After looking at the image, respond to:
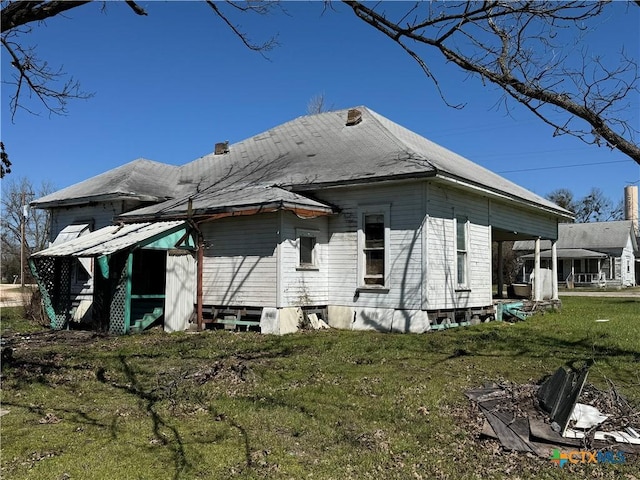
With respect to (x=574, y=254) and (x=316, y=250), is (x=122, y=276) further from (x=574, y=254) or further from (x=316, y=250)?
(x=574, y=254)

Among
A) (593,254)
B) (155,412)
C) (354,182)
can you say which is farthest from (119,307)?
(593,254)

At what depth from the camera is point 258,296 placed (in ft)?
44.0

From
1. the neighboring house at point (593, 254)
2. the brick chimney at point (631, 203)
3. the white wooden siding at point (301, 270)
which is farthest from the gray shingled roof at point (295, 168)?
the brick chimney at point (631, 203)

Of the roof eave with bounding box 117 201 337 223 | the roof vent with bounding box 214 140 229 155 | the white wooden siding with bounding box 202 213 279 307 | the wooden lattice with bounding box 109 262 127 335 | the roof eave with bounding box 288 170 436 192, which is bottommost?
the wooden lattice with bounding box 109 262 127 335

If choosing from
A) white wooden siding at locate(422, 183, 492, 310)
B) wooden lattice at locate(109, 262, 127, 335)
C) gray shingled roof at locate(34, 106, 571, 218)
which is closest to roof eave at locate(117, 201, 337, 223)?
gray shingled roof at locate(34, 106, 571, 218)

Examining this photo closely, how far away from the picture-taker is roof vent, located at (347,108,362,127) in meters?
17.0

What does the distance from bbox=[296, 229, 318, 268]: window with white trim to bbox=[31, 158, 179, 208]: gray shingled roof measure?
5.59 m

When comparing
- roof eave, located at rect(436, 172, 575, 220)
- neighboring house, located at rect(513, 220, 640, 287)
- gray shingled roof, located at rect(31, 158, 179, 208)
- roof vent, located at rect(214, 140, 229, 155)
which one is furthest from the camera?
neighboring house, located at rect(513, 220, 640, 287)

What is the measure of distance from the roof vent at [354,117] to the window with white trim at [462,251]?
473 cm

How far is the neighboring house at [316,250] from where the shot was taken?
13.1 m

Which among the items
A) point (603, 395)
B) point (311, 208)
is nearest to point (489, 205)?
point (311, 208)

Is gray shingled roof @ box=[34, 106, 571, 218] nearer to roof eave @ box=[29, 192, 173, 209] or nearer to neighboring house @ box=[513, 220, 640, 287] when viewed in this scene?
roof eave @ box=[29, 192, 173, 209]

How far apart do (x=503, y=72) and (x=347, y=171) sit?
783 cm

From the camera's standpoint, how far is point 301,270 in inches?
535
